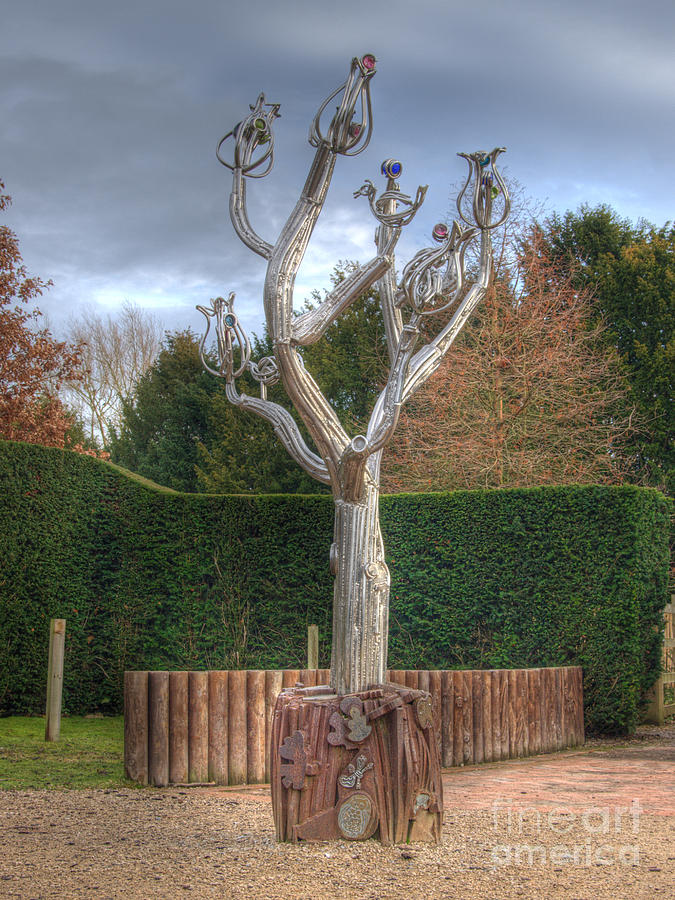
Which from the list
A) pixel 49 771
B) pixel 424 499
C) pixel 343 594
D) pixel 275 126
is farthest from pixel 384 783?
pixel 424 499

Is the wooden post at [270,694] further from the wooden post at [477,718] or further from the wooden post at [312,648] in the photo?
the wooden post at [312,648]

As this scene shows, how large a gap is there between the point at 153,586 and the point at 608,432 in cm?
869

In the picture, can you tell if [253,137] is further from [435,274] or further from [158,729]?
[158,729]

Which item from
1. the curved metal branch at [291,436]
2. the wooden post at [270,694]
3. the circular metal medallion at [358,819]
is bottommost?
the circular metal medallion at [358,819]

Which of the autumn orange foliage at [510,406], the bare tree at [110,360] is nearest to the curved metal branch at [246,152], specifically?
the autumn orange foliage at [510,406]

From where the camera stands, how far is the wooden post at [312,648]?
9.20 m

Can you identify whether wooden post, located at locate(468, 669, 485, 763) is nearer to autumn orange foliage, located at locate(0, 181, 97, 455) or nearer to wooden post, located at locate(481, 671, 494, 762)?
wooden post, located at locate(481, 671, 494, 762)

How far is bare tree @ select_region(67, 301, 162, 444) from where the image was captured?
2484 centimetres

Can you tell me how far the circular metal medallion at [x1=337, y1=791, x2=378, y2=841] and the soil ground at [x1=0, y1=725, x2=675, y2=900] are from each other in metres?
0.05

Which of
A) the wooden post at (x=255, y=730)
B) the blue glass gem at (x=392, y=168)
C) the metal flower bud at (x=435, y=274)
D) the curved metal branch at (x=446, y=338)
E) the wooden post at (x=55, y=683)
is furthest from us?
the wooden post at (x=55, y=683)

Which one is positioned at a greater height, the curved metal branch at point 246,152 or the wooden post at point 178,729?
the curved metal branch at point 246,152

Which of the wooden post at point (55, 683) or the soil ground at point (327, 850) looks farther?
the wooden post at point (55, 683)

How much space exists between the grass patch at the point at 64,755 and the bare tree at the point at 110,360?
16.7m

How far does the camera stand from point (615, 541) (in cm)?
874
